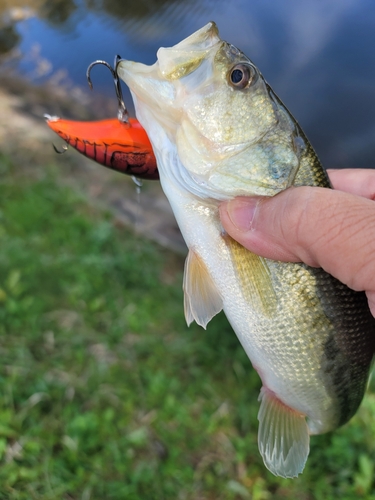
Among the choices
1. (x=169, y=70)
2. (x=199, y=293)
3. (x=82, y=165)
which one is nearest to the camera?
(x=169, y=70)

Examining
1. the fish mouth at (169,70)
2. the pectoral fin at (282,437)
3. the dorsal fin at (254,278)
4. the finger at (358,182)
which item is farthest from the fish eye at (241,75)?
the pectoral fin at (282,437)

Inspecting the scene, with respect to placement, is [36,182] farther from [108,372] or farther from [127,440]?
[127,440]

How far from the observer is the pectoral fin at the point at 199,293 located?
1676mm

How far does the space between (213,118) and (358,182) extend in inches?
51.8

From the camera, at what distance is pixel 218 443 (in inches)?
108

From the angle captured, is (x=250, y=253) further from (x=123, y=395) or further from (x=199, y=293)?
(x=123, y=395)

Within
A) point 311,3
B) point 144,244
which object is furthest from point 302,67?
point 144,244

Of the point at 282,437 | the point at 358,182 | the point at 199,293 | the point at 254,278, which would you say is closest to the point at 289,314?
the point at 254,278

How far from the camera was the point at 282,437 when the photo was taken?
6.21 ft

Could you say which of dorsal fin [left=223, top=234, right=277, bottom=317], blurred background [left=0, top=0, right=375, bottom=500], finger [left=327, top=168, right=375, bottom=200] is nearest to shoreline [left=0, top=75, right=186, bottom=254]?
blurred background [left=0, top=0, right=375, bottom=500]

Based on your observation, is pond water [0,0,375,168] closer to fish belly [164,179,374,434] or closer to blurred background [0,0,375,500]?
blurred background [0,0,375,500]

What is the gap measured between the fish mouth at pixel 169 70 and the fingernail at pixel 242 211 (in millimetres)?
387

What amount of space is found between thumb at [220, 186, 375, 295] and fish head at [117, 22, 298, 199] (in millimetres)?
72

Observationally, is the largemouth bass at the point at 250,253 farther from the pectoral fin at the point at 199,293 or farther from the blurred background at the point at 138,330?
the blurred background at the point at 138,330
